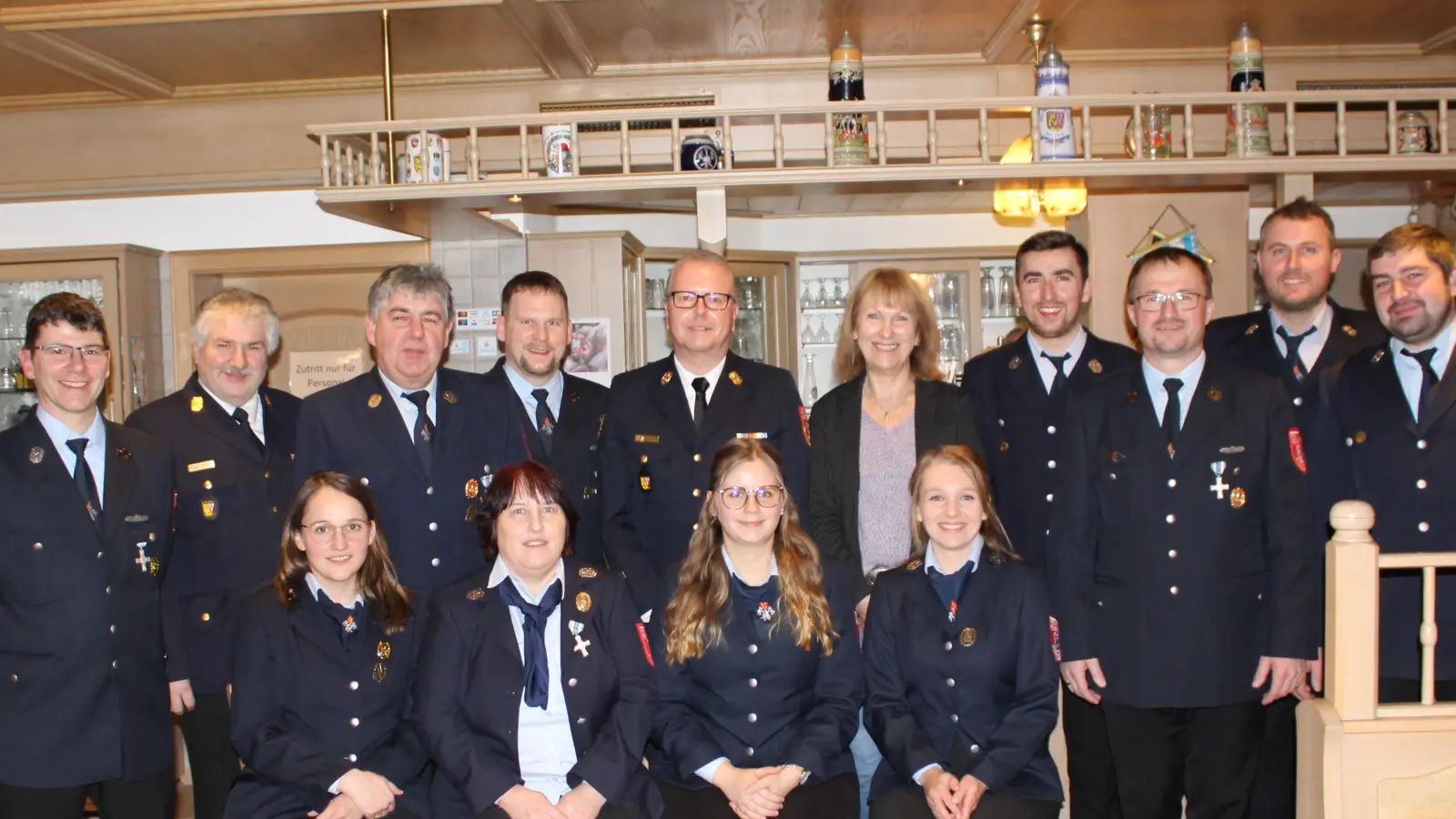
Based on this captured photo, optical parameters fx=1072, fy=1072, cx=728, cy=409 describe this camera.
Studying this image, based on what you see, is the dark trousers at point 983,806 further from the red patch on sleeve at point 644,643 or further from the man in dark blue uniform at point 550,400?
the man in dark blue uniform at point 550,400

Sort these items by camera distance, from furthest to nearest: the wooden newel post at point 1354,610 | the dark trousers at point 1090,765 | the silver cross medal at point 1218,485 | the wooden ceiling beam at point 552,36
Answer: the wooden ceiling beam at point 552,36 < the dark trousers at point 1090,765 < the silver cross medal at point 1218,485 < the wooden newel post at point 1354,610

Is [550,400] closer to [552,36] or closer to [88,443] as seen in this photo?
[88,443]

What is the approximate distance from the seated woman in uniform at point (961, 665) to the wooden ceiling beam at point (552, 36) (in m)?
2.71

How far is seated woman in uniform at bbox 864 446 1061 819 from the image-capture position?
8.09ft

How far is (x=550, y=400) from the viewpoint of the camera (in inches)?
128

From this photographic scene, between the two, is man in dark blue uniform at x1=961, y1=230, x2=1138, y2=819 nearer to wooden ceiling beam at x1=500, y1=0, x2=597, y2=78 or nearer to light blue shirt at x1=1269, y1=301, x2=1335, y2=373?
light blue shirt at x1=1269, y1=301, x2=1335, y2=373

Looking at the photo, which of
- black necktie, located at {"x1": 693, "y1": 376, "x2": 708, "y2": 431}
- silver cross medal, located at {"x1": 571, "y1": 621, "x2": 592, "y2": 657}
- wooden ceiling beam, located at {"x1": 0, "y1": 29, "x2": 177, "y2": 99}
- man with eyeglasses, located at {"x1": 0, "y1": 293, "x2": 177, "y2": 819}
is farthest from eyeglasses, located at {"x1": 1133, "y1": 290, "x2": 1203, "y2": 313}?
wooden ceiling beam, located at {"x1": 0, "y1": 29, "x2": 177, "y2": 99}

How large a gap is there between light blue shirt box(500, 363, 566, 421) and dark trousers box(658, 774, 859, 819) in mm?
1201

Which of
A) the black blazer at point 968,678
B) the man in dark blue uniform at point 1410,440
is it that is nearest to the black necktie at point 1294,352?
the man in dark blue uniform at point 1410,440

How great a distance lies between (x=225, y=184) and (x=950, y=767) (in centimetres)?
455

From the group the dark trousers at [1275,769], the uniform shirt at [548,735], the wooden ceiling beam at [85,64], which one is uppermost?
the wooden ceiling beam at [85,64]

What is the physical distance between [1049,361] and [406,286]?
1.80m

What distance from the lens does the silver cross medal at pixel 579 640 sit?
254 cm

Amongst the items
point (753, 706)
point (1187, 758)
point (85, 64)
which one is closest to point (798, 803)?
point (753, 706)
